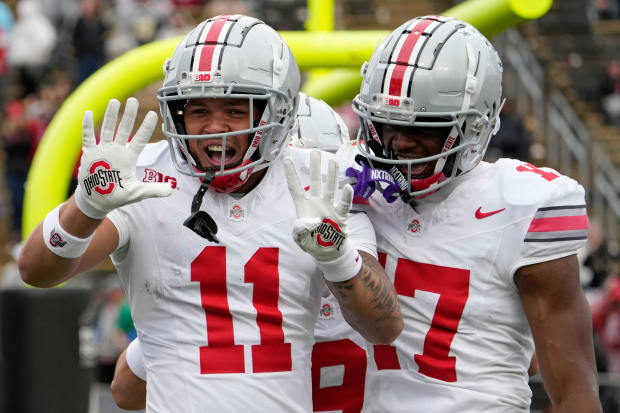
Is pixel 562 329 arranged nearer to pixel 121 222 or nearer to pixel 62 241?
pixel 121 222

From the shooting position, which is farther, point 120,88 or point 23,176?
point 23,176

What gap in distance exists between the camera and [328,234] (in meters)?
2.73

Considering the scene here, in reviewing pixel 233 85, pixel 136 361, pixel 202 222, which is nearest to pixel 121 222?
pixel 202 222

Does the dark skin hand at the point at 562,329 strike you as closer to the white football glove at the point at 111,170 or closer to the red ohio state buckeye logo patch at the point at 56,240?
the white football glove at the point at 111,170

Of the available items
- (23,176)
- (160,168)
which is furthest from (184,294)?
(23,176)

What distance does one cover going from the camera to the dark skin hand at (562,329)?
2.99m

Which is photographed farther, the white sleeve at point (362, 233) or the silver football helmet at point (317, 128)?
the silver football helmet at point (317, 128)

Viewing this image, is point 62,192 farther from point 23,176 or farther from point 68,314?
point 23,176

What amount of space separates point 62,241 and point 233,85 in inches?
22.9

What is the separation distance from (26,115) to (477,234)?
9.05 m

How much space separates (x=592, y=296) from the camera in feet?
25.1

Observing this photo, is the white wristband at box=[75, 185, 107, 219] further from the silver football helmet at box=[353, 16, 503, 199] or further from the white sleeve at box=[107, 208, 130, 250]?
the silver football helmet at box=[353, 16, 503, 199]

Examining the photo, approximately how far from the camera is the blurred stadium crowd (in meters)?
11.2

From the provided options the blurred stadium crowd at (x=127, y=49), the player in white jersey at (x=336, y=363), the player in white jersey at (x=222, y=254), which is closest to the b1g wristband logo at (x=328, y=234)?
the player in white jersey at (x=222, y=254)
